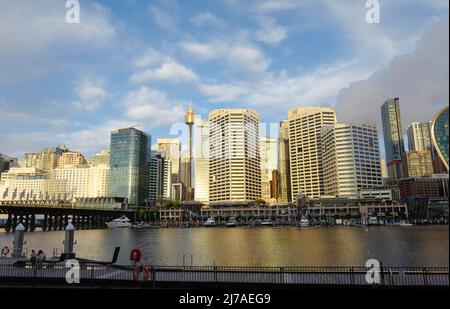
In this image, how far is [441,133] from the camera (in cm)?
2164

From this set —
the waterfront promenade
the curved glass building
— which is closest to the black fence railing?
the waterfront promenade

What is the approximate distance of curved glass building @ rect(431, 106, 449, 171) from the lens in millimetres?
19922

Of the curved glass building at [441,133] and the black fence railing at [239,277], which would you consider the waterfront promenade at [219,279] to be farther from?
the curved glass building at [441,133]

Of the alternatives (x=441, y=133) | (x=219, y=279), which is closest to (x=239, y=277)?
(x=219, y=279)

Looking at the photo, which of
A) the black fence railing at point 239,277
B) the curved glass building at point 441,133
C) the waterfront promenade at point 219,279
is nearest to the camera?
the curved glass building at point 441,133

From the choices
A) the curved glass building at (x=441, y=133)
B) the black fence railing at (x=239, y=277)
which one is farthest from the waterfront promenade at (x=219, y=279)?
the curved glass building at (x=441, y=133)

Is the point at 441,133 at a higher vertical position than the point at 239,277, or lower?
higher

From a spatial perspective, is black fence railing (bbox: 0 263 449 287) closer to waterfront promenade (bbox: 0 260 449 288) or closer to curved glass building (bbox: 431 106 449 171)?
waterfront promenade (bbox: 0 260 449 288)

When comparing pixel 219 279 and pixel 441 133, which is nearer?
pixel 441 133

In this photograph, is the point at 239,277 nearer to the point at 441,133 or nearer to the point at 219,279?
the point at 219,279

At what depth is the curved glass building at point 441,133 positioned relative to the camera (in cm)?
1992
